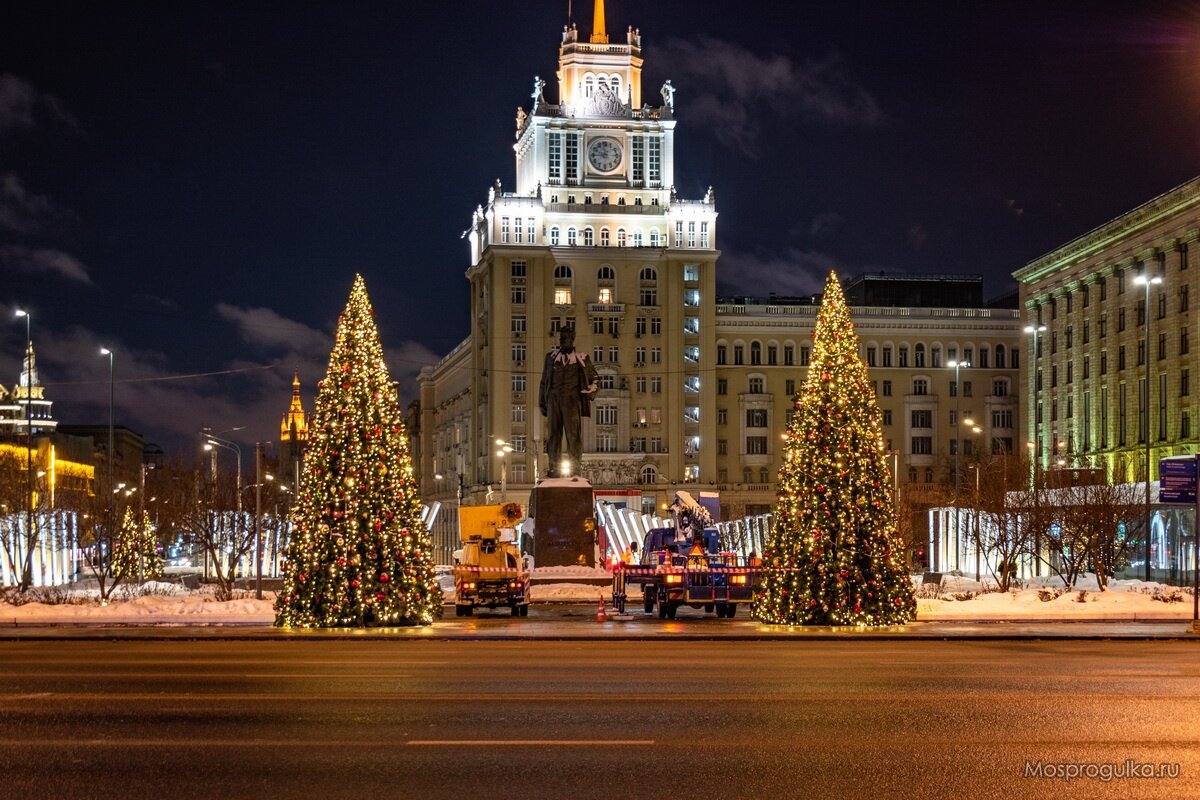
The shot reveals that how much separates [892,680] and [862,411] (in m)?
13.0

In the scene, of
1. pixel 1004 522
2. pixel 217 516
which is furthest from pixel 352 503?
pixel 217 516

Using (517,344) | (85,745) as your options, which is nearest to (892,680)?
(85,745)

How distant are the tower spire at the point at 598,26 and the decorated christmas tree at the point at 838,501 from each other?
348 ft

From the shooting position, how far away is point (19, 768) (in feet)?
42.8

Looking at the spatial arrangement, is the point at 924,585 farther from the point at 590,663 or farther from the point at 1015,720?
the point at 1015,720

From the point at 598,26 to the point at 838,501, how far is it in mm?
109843

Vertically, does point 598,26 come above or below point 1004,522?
above

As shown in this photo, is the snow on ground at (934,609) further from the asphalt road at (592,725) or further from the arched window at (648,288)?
the arched window at (648,288)

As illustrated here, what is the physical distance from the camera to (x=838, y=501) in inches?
1276

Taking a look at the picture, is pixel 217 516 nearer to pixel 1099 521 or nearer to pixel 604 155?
pixel 1099 521

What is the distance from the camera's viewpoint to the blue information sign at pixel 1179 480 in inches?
1246

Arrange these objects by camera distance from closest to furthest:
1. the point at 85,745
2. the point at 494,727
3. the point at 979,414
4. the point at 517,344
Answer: the point at 85,745
the point at 494,727
the point at 517,344
the point at 979,414

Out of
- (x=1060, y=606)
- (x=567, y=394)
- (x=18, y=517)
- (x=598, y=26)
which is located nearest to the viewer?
(x=1060, y=606)

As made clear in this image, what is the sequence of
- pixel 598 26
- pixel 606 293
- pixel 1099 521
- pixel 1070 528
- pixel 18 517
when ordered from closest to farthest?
pixel 1099 521 < pixel 1070 528 < pixel 18 517 < pixel 606 293 < pixel 598 26
